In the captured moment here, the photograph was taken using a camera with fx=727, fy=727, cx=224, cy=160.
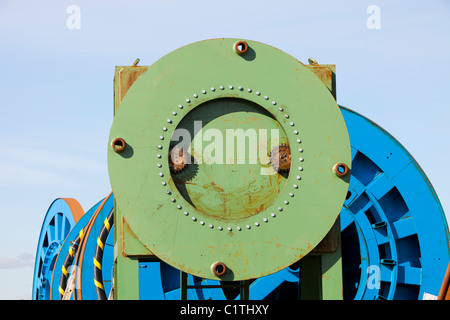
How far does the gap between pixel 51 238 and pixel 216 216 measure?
9383mm

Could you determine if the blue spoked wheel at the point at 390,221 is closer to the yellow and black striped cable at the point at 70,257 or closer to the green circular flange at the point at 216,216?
the yellow and black striped cable at the point at 70,257

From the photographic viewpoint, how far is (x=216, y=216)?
433 cm

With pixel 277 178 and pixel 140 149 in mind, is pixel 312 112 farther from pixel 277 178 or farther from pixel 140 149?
pixel 140 149

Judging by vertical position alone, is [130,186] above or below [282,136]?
below

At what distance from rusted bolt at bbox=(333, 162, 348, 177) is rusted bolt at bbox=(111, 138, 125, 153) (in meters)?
1.27

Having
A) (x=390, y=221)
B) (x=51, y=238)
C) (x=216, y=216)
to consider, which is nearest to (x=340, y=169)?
(x=216, y=216)

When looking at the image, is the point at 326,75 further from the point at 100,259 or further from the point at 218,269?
the point at 100,259

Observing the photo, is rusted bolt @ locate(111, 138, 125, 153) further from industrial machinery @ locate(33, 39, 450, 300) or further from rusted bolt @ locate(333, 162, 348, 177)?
rusted bolt @ locate(333, 162, 348, 177)

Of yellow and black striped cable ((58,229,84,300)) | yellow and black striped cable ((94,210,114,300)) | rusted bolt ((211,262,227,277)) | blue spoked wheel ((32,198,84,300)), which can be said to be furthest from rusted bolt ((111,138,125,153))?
blue spoked wheel ((32,198,84,300))

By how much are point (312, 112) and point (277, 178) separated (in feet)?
1.48

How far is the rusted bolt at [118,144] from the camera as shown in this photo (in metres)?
4.26
